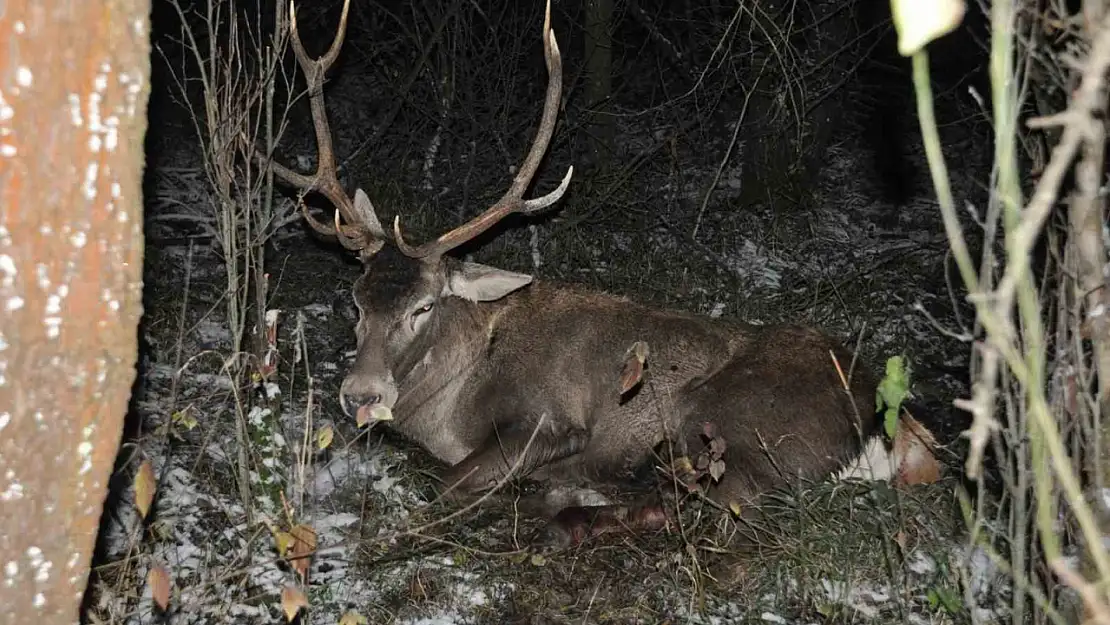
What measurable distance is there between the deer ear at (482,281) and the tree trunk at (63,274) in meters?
3.76

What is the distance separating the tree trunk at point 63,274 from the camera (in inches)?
103

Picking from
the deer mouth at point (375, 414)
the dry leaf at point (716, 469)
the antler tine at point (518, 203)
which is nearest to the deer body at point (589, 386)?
the antler tine at point (518, 203)

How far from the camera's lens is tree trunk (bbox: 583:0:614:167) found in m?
10.5

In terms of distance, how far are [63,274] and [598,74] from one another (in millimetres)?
8303

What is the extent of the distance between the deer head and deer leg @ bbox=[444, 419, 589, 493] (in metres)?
0.61

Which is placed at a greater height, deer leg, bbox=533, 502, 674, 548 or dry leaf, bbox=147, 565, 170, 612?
dry leaf, bbox=147, 565, 170, 612

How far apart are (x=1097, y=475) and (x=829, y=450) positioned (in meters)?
2.99

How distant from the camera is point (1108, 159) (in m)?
3.27

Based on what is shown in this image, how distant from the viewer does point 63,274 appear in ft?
9.05

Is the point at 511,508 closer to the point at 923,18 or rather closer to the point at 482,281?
the point at 482,281

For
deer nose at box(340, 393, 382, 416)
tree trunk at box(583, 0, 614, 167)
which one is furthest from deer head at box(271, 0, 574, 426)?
tree trunk at box(583, 0, 614, 167)

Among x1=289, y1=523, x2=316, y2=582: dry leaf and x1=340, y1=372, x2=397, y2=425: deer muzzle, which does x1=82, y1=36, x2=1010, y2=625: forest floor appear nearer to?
x1=289, y1=523, x2=316, y2=582: dry leaf

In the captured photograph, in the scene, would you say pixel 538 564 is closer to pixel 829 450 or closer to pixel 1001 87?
pixel 829 450

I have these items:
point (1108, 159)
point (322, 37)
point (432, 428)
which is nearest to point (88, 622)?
point (432, 428)
